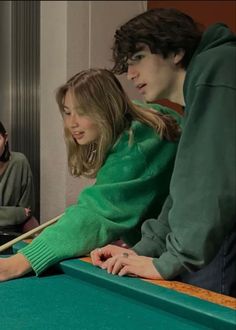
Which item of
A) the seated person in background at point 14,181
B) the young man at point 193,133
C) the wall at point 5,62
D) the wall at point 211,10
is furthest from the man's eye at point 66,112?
the wall at point 5,62

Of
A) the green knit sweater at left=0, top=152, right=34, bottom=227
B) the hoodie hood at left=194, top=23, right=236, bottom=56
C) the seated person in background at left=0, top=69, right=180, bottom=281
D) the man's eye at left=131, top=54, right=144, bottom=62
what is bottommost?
the green knit sweater at left=0, top=152, right=34, bottom=227

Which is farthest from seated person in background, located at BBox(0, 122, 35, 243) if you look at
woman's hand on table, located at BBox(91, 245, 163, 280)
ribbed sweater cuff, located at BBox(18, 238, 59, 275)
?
woman's hand on table, located at BBox(91, 245, 163, 280)

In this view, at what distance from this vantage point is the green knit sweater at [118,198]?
1.80 metres

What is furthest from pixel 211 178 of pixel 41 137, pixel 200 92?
pixel 41 137

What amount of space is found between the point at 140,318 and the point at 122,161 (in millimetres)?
672

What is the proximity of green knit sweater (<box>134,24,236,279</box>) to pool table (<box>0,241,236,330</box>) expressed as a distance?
13 cm

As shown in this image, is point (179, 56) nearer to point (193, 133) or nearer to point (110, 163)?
point (193, 133)

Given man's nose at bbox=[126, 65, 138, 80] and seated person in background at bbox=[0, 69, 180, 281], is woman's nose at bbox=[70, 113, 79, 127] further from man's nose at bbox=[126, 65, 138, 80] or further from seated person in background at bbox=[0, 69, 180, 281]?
man's nose at bbox=[126, 65, 138, 80]

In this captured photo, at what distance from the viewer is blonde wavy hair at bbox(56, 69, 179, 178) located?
188 cm

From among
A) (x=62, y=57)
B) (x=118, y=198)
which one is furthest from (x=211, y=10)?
(x=118, y=198)

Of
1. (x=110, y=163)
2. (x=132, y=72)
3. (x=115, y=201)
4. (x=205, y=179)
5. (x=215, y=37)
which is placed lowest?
(x=115, y=201)

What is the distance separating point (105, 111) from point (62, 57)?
240 centimetres

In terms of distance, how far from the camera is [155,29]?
1.55 meters

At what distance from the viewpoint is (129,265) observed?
1.54 metres
